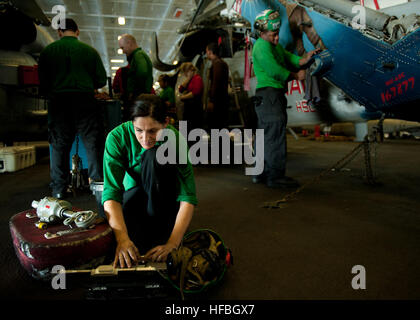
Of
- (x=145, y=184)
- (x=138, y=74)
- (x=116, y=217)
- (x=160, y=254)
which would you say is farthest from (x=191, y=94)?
(x=160, y=254)

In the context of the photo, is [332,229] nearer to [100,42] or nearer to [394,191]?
[394,191]

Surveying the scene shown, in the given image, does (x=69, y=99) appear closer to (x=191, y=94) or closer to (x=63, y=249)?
(x=63, y=249)

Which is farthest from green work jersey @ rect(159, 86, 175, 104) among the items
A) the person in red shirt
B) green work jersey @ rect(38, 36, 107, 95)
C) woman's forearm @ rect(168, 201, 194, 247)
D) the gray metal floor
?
woman's forearm @ rect(168, 201, 194, 247)

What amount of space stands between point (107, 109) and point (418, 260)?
3031 millimetres

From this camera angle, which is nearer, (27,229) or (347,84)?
(27,229)

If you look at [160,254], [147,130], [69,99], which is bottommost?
[160,254]

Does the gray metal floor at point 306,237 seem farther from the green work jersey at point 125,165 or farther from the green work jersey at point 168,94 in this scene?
the green work jersey at point 168,94

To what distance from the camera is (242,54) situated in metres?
5.11

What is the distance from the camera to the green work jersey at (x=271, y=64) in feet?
9.94

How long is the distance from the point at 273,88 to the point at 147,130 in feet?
6.91

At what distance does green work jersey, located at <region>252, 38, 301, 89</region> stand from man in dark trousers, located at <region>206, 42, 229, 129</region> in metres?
1.17

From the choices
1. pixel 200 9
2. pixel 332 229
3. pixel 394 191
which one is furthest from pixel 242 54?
pixel 332 229

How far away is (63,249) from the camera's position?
3.92ft

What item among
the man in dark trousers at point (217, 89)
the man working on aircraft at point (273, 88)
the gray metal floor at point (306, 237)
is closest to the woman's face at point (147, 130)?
the gray metal floor at point (306, 237)
